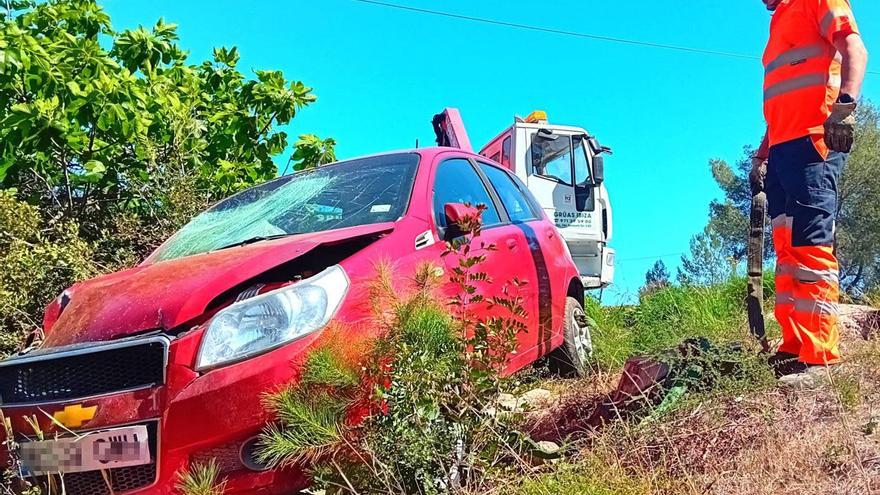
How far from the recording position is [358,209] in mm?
2939

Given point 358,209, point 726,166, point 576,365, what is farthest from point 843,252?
point 358,209

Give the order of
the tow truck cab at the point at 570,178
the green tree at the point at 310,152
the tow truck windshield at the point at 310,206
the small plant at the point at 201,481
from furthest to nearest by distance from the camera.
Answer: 1. the tow truck cab at the point at 570,178
2. the green tree at the point at 310,152
3. the tow truck windshield at the point at 310,206
4. the small plant at the point at 201,481

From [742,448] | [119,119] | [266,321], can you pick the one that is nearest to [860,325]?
[742,448]

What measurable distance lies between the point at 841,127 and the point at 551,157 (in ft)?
25.9

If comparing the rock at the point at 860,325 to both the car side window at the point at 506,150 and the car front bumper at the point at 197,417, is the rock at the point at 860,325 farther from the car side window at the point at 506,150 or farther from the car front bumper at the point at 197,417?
the car side window at the point at 506,150

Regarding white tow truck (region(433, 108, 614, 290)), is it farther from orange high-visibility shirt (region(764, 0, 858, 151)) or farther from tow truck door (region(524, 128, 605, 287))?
orange high-visibility shirt (region(764, 0, 858, 151))

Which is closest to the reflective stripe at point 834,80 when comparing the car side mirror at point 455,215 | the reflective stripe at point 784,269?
the reflective stripe at point 784,269

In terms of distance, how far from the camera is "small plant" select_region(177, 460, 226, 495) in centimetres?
187

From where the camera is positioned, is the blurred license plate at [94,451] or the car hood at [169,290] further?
the car hood at [169,290]

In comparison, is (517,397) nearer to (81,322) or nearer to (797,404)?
(797,404)

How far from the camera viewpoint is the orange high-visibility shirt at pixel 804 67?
9.80ft

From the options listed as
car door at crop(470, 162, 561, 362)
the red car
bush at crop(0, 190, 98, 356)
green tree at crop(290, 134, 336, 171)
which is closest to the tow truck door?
green tree at crop(290, 134, 336, 171)

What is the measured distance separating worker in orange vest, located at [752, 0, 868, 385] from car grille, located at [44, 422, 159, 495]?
2440 mm

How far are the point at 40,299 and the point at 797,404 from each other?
14.8 ft
